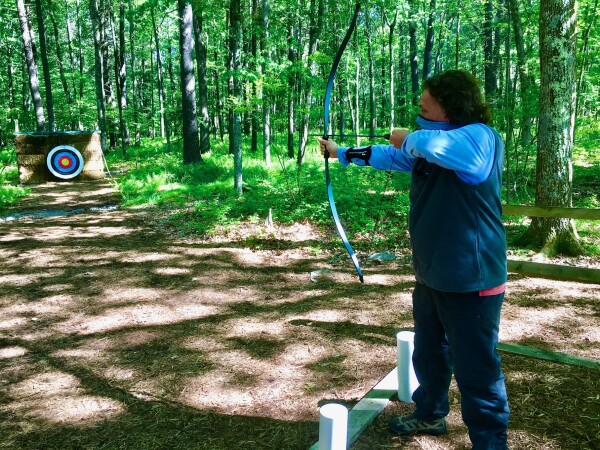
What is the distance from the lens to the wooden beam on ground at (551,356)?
289 centimetres

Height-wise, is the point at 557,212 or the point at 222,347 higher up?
the point at 557,212

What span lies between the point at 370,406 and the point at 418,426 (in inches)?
11.8

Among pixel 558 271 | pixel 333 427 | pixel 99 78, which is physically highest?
pixel 99 78

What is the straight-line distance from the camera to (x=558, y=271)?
329cm

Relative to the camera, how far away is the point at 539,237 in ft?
17.9

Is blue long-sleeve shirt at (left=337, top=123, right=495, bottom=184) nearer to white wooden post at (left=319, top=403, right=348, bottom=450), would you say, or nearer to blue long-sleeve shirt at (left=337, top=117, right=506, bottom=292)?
blue long-sleeve shirt at (left=337, top=117, right=506, bottom=292)

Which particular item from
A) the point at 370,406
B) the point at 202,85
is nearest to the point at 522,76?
the point at 370,406

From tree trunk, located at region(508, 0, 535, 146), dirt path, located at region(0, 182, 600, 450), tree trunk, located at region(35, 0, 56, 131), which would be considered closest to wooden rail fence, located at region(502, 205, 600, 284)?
dirt path, located at region(0, 182, 600, 450)

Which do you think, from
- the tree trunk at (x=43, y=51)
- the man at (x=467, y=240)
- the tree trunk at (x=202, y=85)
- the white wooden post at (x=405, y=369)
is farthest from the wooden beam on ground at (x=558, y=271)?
the tree trunk at (x=43, y=51)

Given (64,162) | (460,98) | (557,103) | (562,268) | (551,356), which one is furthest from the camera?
(64,162)

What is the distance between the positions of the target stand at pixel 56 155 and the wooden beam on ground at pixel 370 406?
13.1 m

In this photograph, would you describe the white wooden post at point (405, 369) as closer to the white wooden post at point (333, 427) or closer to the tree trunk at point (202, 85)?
the white wooden post at point (333, 427)

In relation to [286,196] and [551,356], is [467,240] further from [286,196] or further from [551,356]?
[286,196]

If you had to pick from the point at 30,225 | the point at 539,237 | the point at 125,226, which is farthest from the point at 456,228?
the point at 30,225
